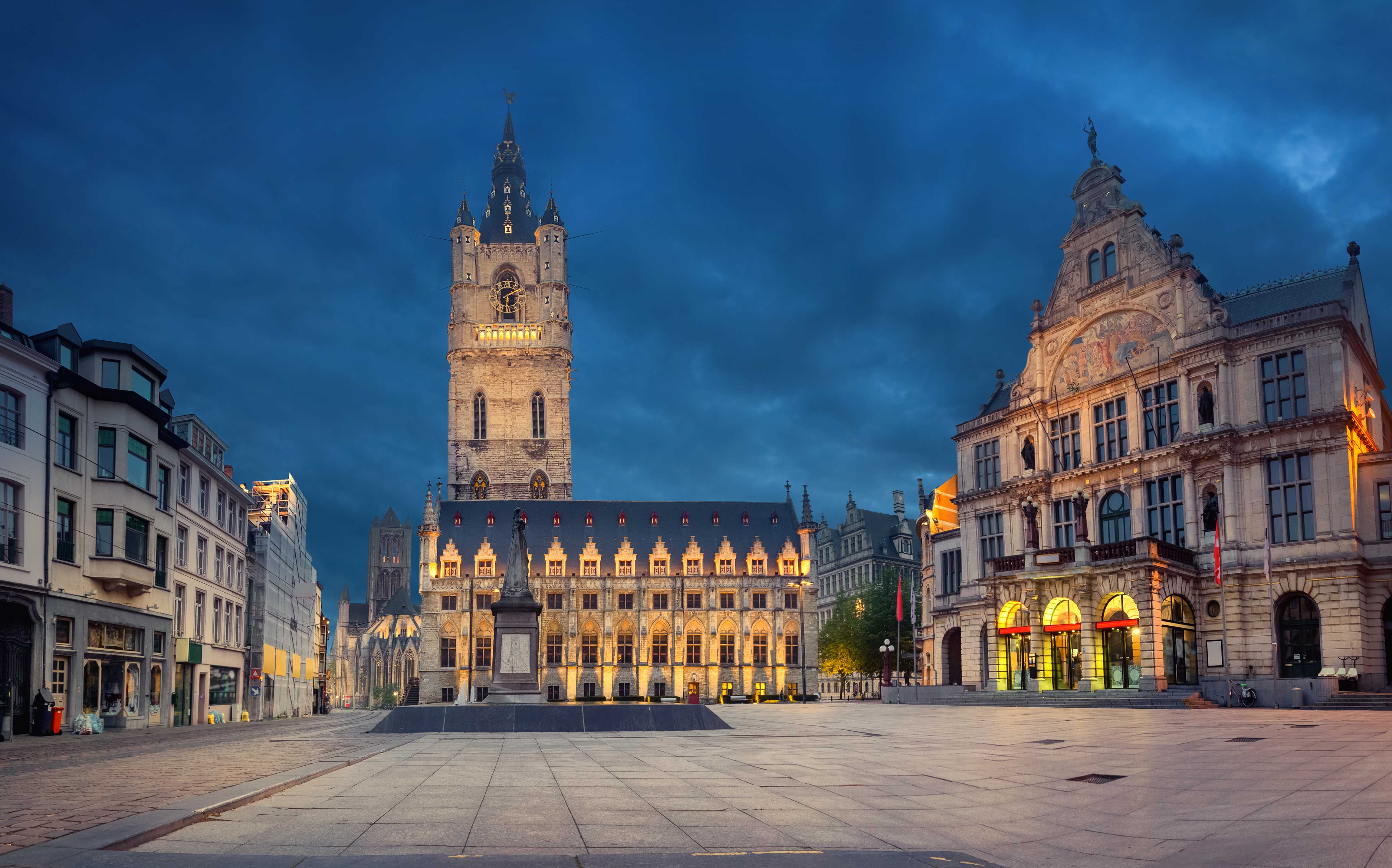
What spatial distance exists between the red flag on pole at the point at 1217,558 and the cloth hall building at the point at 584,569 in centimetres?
5347

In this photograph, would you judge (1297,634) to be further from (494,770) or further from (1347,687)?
(494,770)

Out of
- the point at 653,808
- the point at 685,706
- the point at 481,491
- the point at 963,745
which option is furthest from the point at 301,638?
the point at 653,808

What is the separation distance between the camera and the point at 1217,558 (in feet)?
152

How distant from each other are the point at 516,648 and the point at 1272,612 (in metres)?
32.0

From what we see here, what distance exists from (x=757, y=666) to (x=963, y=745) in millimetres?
78890

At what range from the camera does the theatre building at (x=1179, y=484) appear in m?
46.5

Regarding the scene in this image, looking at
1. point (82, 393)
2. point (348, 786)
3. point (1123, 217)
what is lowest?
point (348, 786)

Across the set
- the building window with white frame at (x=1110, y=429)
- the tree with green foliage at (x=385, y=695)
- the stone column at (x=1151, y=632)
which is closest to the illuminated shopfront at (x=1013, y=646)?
the stone column at (x=1151, y=632)

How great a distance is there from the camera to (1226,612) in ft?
161

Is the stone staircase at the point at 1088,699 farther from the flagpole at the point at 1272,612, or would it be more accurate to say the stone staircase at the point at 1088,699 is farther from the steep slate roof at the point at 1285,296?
the steep slate roof at the point at 1285,296

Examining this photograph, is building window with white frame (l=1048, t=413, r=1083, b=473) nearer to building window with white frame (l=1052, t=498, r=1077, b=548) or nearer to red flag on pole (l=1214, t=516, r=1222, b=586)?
building window with white frame (l=1052, t=498, r=1077, b=548)

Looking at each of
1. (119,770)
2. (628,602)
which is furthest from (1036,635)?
(628,602)

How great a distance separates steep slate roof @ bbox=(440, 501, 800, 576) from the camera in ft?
339

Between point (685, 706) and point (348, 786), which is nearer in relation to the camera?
point (348, 786)
